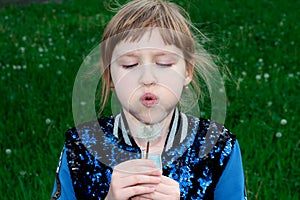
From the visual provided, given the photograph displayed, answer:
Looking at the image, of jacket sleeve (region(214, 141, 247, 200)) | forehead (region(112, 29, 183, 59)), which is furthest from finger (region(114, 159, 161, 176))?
jacket sleeve (region(214, 141, 247, 200))

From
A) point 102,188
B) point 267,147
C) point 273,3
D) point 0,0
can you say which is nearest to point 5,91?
point 267,147

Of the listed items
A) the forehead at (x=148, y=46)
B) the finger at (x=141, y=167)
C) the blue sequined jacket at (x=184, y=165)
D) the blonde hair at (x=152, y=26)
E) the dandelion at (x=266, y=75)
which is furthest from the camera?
the dandelion at (x=266, y=75)

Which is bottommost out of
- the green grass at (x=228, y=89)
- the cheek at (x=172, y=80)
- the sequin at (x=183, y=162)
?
the green grass at (x=228, y=89)

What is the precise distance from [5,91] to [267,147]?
231 centimetres

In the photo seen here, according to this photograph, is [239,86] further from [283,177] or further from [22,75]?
[22,75]

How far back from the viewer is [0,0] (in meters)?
10.2

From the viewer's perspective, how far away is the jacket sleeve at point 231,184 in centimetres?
164

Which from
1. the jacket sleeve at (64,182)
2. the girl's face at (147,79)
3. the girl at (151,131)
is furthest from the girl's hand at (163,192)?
the jacket sleeve at (64,182)

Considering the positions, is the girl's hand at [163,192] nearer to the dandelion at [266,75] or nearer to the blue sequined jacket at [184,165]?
the blue sequined jacket at [184,165]

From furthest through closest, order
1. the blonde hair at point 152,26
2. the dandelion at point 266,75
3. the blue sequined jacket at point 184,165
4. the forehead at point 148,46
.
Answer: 1. the dandelion at point 266,75
2. the blue sequined jacket at point 184,165
3. the blonde hair at point 152,26
4. the forehead at point 148,46

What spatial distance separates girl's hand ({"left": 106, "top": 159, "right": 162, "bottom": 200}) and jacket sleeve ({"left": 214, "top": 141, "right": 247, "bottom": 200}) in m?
0.52

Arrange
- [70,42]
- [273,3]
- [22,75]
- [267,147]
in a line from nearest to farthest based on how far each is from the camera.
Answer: [267,147] → [22,75] → [70,42] → [273,3]

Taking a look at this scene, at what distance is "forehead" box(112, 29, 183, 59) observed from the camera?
4.18ft

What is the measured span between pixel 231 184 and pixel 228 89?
270 centimetres
